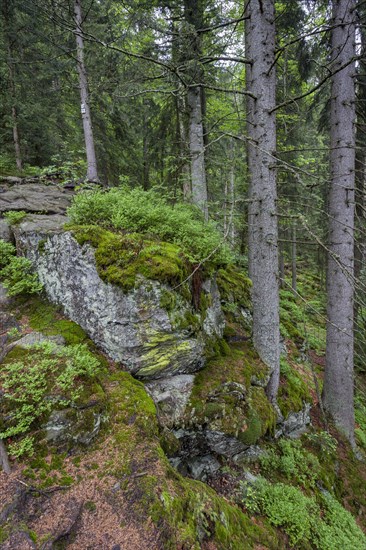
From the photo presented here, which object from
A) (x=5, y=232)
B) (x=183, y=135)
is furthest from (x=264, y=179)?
(x=183, y=135)

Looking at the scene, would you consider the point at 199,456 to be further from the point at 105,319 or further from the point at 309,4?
the point at 309,4

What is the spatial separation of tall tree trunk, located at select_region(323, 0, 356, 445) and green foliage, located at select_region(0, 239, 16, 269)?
663cm

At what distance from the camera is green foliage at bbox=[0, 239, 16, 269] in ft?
15.5

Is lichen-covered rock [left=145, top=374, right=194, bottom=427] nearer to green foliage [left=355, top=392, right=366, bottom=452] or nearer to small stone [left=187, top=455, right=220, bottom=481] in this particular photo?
small stone [left=187, top=455, right=220, bottom=481]

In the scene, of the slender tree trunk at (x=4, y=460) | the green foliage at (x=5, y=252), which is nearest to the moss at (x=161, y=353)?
the slender tree trunk at (x=4, y=460)

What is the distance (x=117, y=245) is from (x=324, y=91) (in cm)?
796

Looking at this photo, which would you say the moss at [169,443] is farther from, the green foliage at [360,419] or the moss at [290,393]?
the green foliage at [360,419]

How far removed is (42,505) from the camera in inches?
94.8

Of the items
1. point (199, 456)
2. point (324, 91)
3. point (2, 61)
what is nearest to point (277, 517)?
point (199, 456)

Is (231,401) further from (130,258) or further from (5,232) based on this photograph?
(5,232)

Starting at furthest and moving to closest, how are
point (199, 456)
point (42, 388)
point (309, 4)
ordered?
point (309, 4) < point (199, 456) < point (42, 388)

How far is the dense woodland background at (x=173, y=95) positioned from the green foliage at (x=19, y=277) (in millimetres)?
3022

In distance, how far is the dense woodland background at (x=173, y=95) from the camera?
6.11 meters

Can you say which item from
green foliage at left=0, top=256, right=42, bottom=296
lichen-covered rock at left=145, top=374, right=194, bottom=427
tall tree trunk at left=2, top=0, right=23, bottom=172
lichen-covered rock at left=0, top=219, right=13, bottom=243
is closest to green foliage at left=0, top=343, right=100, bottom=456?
lichen-covered rock at left=145, top=374, right=194, bottom=427
